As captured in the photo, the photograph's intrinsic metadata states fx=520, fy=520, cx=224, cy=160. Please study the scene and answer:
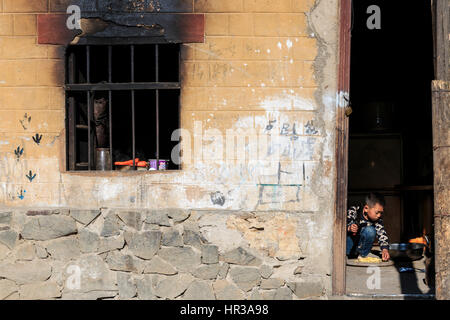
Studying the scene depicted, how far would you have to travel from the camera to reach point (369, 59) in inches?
336

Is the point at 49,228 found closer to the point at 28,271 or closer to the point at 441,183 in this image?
the point at 28,271

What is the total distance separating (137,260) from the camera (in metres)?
5.13

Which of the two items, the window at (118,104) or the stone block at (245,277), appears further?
the window at (118,104)

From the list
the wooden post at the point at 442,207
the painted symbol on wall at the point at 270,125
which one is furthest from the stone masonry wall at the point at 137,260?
the wooden post at the point at 442,207

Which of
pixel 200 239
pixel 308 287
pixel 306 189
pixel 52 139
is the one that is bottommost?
pixel 308 287

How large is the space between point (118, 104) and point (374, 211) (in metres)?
3.44

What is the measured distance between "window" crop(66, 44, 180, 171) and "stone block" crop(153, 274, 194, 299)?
3.80 ft

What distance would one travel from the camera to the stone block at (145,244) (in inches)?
202

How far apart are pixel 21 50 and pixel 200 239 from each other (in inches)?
103

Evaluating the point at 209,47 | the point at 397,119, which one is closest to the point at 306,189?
the point at 209,47

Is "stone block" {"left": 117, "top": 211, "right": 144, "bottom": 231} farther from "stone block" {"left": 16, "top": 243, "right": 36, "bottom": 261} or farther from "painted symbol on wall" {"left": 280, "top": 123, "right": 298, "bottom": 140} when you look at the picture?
"painted symbol on wall" {"left": 280, "top": 123, "right": 298, "bottom": 140}

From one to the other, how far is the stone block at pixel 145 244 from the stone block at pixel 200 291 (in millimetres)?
509

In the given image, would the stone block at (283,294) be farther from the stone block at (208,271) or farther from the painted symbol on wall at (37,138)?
the painted symbol on wall at (37,138)

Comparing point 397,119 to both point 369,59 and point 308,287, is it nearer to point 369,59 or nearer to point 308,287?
point 369,59
